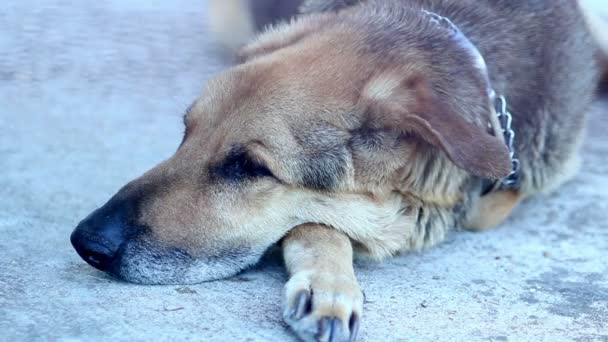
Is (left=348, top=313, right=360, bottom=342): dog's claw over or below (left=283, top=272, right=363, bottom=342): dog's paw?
below

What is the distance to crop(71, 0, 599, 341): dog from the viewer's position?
2.93m

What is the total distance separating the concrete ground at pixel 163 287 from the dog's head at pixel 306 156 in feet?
0.50

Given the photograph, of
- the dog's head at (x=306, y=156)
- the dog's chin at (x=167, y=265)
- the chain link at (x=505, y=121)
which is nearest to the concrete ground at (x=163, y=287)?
the dog's chin at (x=167, y=265)

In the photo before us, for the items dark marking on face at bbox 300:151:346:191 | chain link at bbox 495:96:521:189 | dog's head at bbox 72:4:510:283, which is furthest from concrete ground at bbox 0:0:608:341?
chain link at bbox 495:96:521:189

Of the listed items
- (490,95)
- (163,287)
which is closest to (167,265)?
(163,287)

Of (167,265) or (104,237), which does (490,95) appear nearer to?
(167,265)

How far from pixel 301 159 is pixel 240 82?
410 millimetres

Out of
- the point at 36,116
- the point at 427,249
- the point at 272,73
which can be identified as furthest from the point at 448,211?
the point at 36,116

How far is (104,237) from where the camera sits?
2879 mm

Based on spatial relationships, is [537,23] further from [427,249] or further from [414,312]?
[414,312]

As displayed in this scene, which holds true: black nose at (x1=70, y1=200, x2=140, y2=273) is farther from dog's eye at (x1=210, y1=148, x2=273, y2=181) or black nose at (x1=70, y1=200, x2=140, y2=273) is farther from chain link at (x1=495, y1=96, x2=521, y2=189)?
chain link at (x1=495, y1=96, x2=521, y2=189)

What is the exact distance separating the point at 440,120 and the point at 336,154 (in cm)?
41

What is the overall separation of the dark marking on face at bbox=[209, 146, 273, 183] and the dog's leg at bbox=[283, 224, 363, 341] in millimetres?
301

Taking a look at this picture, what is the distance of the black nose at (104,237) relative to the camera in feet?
9.43
